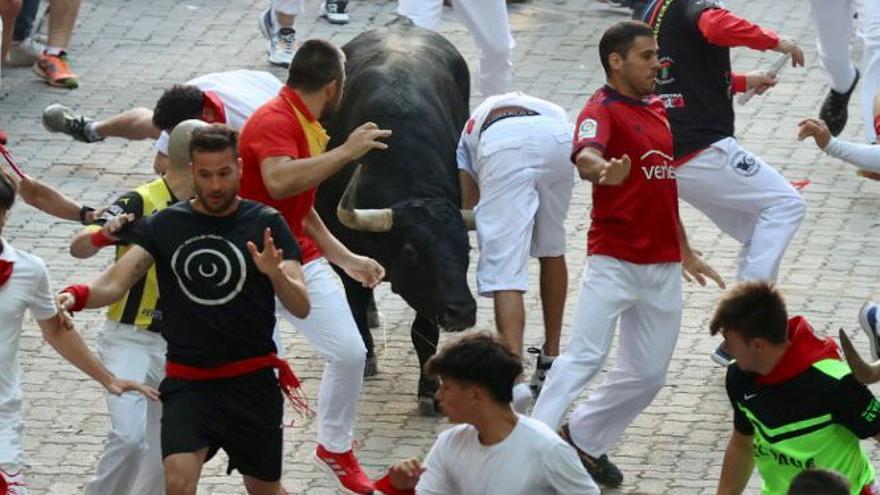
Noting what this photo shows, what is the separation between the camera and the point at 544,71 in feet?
56.0

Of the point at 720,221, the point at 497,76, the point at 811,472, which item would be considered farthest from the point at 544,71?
the point at 811,472

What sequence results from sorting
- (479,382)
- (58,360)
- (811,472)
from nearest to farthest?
(811,472) → (479,382) → (58,360)

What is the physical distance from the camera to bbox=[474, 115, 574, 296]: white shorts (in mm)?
10734

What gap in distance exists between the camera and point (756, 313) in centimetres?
783

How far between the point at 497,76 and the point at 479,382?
7754 millimetres

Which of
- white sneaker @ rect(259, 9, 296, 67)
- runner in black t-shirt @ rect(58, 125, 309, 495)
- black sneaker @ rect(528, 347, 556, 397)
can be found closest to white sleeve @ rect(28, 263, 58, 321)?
runner in black t-shirt @ rect(58, 125, 309, 495)

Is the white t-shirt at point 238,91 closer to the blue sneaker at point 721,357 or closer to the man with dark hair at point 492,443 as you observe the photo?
the blue sneaker at point 721,357

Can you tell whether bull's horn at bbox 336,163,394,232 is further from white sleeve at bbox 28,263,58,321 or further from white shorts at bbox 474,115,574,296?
white sleeve at bbox 28,263,58,321

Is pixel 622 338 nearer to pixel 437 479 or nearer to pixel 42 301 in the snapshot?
pixel 437 479

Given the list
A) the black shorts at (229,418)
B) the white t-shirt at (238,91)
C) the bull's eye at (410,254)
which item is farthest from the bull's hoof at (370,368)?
the black shorts at (229,418)

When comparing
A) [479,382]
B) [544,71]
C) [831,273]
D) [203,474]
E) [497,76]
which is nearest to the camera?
[479,382]

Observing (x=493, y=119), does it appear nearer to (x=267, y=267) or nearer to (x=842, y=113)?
(x=267, y=267)

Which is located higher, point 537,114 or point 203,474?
point 537,114

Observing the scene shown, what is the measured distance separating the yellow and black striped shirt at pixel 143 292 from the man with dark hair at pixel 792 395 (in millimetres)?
2634
